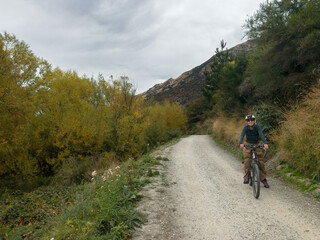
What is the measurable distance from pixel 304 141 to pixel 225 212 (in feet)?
13.7

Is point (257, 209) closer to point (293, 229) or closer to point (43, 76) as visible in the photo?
point (293, 229)

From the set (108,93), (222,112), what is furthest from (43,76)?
(222,112)

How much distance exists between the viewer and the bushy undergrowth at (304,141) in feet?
21.2

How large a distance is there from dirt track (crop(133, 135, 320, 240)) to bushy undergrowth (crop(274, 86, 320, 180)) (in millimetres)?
930

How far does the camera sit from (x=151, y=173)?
8.00 m

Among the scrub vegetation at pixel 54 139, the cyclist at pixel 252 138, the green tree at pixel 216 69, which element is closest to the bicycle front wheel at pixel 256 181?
the cyclist at pixel 252 138

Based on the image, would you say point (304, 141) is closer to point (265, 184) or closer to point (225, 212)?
point (265, 184)

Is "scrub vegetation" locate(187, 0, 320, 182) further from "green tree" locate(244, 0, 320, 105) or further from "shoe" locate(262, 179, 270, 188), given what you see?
"shoe" locate(262, 179, 270, 188)

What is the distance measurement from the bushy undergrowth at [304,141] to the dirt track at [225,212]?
0.93 meters

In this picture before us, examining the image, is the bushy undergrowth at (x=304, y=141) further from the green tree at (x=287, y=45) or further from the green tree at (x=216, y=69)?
the green tree at (x=216, y=69)

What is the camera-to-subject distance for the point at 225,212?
4.82 meters

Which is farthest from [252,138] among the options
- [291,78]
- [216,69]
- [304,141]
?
[216,69]

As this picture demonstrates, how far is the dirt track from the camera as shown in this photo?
12.8 feet

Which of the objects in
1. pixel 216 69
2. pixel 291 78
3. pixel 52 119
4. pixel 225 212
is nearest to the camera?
pixel 225 212
